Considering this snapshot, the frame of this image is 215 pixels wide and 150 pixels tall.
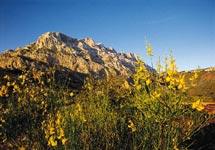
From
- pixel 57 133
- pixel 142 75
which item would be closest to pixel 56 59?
pixel 57 133

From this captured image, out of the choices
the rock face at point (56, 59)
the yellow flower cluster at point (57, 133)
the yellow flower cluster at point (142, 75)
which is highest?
the rock face at point (56, 59)

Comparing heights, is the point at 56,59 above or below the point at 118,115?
above

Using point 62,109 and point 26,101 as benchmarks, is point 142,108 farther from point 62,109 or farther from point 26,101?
point 26,101

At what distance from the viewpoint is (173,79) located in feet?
22.2

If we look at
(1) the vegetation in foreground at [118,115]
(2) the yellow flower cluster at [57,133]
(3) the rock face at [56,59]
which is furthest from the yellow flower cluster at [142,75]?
(2) the yellow flower cluster at [57,133]

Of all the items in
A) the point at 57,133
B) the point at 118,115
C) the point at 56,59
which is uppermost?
the point at 56,59

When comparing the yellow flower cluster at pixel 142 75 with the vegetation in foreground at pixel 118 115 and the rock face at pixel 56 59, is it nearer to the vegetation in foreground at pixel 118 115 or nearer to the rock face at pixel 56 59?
the vegetation in foreground at pixel 118 115

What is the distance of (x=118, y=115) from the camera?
29.6 feet

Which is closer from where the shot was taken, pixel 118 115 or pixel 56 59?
pixel 56 59

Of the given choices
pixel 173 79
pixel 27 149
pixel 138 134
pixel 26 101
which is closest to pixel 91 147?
pixel 138 134

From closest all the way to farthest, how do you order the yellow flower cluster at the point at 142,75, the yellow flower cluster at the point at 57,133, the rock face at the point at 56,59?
the yellow flower cluster at the point at 57,133 < the yellow flower cluster at the point at 142,75 < the rock face at the point at 56,59

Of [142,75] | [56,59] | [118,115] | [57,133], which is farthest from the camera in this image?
[118,115]

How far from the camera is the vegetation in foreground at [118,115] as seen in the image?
7.27 m

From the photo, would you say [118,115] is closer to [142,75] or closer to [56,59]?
[142,75]
